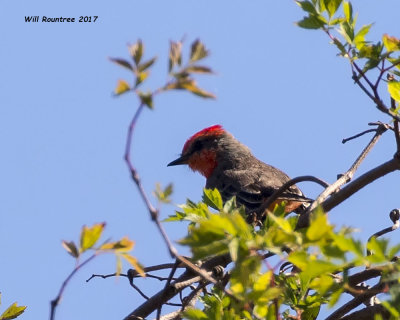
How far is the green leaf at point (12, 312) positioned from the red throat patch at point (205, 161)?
15.5 ft

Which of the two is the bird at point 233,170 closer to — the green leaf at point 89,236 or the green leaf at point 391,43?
the green leaf at point 391,43

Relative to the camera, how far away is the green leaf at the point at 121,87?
2.07m

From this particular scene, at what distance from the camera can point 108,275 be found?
14.1 ft

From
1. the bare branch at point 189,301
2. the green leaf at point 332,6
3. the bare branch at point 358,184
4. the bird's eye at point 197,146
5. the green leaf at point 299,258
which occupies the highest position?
the green leaf at point 332,6

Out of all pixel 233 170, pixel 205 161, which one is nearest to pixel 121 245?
pixel 233 170

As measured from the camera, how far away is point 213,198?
3637mm

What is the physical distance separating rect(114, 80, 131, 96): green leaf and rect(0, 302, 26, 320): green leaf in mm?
1656

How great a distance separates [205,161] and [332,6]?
4.99m

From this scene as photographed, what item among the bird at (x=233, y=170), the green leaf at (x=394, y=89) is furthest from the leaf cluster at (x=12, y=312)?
the bird at (x=233, y=170)

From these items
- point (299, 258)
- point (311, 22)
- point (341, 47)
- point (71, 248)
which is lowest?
point (299, 258)

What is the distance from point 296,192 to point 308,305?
254cm

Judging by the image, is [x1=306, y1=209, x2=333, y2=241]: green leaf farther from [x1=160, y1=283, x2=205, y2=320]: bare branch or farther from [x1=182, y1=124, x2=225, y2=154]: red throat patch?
[x1=182, y1=124, x2=225, y2=154]: red throat patch

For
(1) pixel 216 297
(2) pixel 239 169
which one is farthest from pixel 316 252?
(2) pixel 239 169

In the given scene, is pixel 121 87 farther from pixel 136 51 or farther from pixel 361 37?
pixel 361 37
